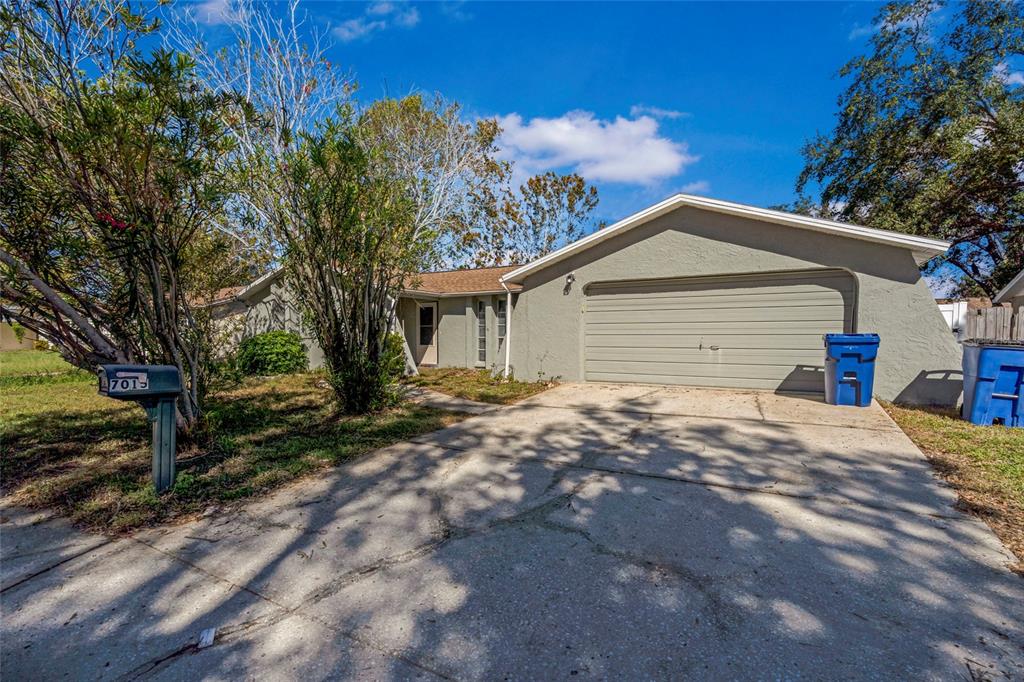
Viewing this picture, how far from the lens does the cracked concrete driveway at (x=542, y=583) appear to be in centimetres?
198

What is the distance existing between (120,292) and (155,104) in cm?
187

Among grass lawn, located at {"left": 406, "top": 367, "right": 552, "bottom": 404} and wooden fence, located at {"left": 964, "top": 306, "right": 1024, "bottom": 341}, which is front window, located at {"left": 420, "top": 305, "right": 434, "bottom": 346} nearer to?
grass lawn, located at {"left": 406, "top": 367, "right": 552, "bottom": 404}

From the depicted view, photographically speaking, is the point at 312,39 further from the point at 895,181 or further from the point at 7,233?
the point at 895,181

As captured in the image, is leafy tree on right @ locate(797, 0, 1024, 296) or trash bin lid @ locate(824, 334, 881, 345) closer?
trash bin lid @ locate(824, 334, 881, 345)

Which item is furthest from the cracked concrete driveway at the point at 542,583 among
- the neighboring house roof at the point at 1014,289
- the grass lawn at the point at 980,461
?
the neighboring house roof at the point at 1014,289

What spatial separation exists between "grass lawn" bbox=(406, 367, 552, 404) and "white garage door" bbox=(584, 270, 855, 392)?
5.29 feet

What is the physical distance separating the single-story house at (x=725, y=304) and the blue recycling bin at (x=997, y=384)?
1274 millimetres

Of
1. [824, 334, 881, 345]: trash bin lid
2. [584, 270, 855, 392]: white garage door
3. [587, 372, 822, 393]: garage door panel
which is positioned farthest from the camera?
[587, 372, 822, 393]: garage door panel

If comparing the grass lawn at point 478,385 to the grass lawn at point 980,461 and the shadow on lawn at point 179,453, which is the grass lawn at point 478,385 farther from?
the grass lawn at point 980,461

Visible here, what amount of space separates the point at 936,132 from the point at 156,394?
17584 mm

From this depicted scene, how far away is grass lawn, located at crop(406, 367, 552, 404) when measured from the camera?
899 centimetres

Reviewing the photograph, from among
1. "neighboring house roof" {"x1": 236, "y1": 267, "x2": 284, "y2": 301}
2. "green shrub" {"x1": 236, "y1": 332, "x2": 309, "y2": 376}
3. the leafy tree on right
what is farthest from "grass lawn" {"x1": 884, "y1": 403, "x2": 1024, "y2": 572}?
"neighboring house roof" {"x1": 236, "y1": 267, "x2": 284, "y2": 301}

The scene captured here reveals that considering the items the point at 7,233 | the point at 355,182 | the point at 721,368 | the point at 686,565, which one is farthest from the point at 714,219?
the point at 7,233

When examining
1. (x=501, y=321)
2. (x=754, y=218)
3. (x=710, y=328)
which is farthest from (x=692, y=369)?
(x=501, y=321)
